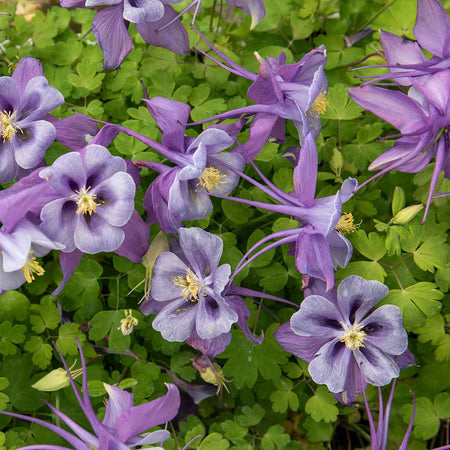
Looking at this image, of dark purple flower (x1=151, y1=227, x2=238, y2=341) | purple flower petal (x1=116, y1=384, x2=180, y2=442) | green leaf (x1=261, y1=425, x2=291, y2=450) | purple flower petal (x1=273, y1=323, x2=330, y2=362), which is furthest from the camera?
green leaf (x1=261, y1=425, x2=291, y2=450)

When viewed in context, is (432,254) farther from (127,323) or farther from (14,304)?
(14,304)

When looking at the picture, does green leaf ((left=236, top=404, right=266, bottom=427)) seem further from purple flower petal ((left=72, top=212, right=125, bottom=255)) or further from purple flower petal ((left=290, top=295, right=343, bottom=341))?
purple flower petal ((left=72, top=212, right=125, bottom=255))

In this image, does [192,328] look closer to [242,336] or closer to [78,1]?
[242,336]

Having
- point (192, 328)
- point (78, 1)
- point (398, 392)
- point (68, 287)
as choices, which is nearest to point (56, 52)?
point (78, 1)

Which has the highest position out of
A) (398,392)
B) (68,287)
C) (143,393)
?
(68,287)

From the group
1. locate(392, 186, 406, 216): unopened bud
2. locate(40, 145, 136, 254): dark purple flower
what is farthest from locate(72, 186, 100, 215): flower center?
locate(392, 186, 406, 216): unopened bud

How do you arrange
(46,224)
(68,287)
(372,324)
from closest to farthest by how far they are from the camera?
(46,224) < (372,324) < (68,287)
